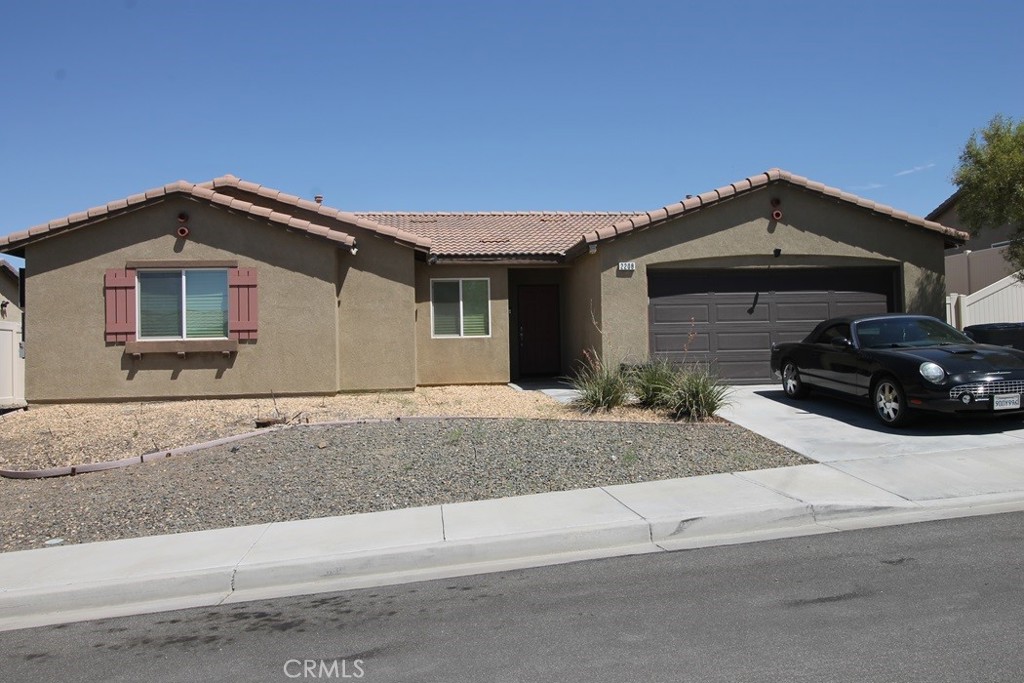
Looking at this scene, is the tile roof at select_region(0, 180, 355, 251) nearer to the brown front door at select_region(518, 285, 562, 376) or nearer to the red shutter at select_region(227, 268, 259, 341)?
the red shutter at select_region(227, 268, 259, 341)

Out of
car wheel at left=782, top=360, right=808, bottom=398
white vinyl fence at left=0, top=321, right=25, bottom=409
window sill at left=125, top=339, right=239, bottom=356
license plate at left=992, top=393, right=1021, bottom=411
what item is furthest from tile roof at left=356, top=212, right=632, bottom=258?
white vinyl fence at left=0, top=321, right=25, bottom=409

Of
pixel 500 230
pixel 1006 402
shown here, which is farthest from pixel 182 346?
pixel 1006 402

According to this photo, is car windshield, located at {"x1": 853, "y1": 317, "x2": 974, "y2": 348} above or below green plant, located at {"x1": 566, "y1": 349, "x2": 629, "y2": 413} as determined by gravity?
above

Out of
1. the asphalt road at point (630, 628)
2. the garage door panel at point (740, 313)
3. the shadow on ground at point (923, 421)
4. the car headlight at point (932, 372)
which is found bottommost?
the asphalt road at point (630, 628)

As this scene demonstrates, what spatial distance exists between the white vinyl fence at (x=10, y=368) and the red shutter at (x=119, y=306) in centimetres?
387

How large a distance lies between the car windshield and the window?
737 cm

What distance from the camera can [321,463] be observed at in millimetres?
9117

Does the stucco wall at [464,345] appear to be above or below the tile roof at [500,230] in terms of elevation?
below

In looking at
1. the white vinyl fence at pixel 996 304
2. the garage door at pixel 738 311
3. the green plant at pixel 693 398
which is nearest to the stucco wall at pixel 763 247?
the garage door at pixel 738 311

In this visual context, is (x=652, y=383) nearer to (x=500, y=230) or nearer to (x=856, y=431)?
(x=856, y=431)

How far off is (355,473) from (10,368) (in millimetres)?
11646

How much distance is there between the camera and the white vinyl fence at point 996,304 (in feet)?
65.4

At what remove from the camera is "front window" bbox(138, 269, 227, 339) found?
13992 millimetres

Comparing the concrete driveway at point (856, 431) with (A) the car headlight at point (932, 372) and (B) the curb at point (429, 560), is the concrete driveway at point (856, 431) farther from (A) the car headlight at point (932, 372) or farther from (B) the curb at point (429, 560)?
(B) the curb at point (429, 560)
